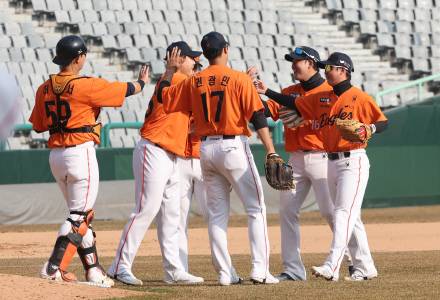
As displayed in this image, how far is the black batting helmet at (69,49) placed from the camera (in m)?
8.17

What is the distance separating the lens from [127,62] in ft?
78.7

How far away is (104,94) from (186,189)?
136 cm

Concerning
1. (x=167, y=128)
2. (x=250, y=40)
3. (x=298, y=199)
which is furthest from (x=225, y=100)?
(x=250, y=40)

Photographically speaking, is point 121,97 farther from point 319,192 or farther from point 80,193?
point 319,192

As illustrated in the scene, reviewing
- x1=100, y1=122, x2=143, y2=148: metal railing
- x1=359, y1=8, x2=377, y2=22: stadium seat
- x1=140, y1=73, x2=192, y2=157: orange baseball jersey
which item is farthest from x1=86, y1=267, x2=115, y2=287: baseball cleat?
x1=359, y1=8, x2=377, y2=22: stadium seat

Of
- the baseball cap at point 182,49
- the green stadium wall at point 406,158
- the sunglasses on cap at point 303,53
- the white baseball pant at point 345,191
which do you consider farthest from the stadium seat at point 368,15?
the white baseball pant at point 345,191

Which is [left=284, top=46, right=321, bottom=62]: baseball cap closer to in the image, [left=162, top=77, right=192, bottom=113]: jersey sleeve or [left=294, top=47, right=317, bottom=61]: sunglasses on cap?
[left=294, top=47, right=317, bottom=61]: sunglasses on cap

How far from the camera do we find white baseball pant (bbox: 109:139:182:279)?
8664 millimetres

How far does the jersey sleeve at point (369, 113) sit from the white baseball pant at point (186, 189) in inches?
56.0

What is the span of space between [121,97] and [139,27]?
16861 mm

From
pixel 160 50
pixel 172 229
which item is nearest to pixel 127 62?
pixel 160 50

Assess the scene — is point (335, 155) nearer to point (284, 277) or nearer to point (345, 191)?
point (345, 191)

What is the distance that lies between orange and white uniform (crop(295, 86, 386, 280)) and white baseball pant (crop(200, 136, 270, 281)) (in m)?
0.58

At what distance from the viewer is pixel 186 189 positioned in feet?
29.9
